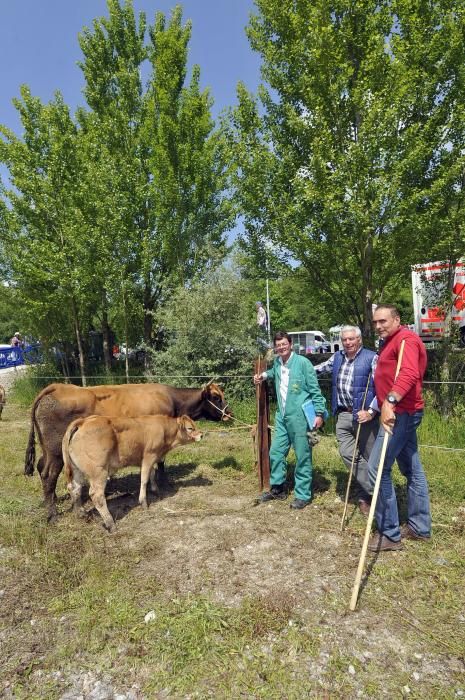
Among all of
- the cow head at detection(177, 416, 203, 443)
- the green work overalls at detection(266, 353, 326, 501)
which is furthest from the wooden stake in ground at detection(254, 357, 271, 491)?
the cow head at detection(177, 416, 203, 443)

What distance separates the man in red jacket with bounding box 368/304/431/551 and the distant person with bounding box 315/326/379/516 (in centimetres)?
41

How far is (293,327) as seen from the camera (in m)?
45.3

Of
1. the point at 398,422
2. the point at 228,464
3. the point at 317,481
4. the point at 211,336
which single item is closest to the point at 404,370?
the point at 398,422

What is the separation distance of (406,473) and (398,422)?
→ 698 millimetres

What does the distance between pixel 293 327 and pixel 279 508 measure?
133 ft

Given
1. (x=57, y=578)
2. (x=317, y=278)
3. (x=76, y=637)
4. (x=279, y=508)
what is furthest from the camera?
(x=317, y=278)

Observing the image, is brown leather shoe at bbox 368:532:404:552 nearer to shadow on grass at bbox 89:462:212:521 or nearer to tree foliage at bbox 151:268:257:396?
shadow on grass at bbox 89:462:212:521

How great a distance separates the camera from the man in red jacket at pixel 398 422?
3.83 m

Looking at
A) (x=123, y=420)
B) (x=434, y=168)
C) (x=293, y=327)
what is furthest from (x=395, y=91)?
(x=293, y=327)

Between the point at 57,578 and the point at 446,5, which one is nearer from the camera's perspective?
the point at 57,578

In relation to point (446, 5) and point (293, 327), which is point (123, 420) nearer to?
point (446, 5)

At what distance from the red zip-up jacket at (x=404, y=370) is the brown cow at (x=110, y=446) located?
2.57 meters

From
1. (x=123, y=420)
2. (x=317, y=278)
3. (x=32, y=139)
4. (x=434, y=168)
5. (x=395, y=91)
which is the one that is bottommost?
(x=123, y=420)

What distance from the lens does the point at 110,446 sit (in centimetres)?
504
